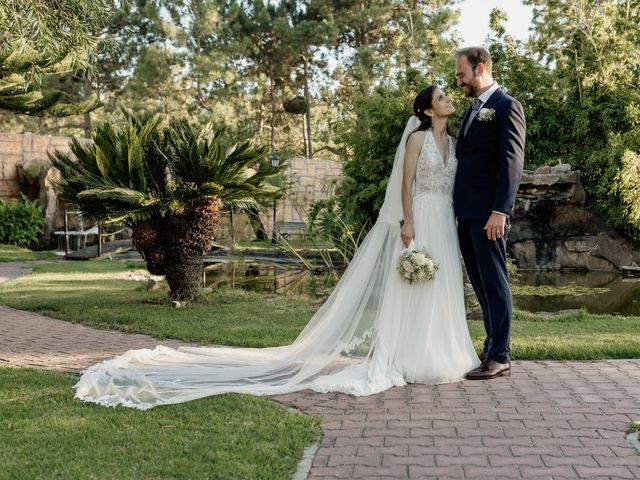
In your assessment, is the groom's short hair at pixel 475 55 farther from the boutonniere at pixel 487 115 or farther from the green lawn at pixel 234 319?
the green lawn at pixel 234 319

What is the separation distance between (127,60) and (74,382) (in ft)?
94.4

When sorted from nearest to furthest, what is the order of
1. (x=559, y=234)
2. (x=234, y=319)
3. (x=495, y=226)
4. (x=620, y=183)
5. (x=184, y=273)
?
(x=495, y=226) < (x=234, y=319) < (x=184, y=273) < (x=620, y=183) < (x=559, y=234)

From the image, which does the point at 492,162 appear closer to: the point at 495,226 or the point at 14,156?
the point at 495,226

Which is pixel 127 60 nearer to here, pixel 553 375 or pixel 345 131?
pixel 345 131

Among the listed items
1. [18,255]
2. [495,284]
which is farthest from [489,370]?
[18,255]

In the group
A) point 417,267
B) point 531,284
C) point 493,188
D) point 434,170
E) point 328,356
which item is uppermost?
point 434,170

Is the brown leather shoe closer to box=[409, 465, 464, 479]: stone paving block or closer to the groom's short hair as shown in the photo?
box=[409, 465, 464, 479]: stone paving block

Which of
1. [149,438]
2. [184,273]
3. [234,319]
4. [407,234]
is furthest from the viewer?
[184,273]

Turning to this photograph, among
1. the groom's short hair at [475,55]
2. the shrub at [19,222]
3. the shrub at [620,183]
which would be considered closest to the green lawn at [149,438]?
the groom's short hair at [475,55]

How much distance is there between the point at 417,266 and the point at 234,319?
327 cm

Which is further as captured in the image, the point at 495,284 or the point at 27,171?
the point at 27,171

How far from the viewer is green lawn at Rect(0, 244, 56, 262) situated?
1616 centimetres

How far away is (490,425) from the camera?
399 centimetres

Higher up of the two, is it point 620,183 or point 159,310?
point 620,183
